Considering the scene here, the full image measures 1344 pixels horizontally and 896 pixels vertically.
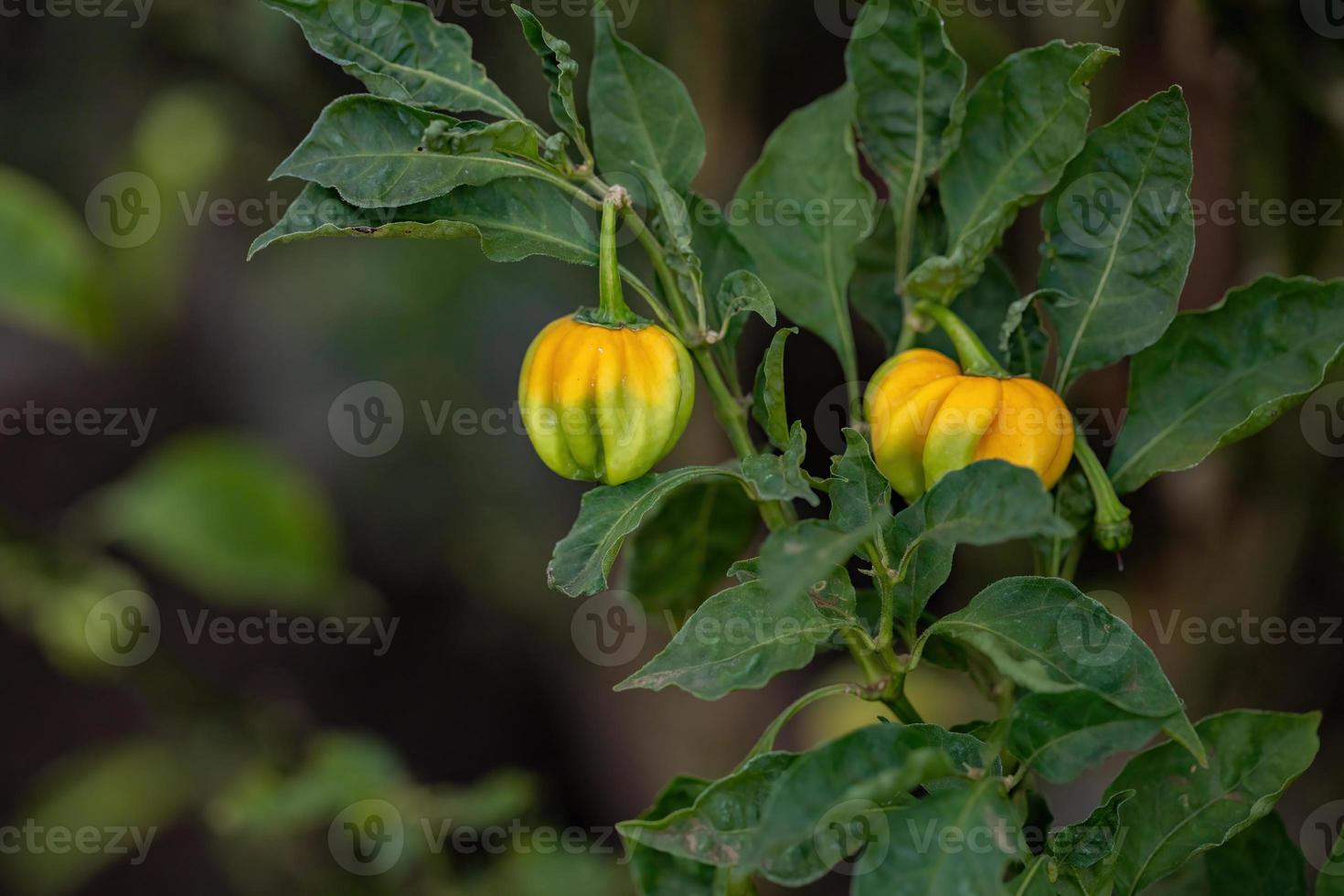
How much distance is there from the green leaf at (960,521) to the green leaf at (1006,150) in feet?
0.52

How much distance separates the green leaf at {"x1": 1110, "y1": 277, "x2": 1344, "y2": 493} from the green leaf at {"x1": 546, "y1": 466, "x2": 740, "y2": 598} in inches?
11.5

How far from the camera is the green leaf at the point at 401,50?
653 mm

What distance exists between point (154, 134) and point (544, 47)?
1176mm

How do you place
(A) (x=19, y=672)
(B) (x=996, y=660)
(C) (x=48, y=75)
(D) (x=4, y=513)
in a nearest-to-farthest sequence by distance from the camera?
(B) (x=996, y=660) < (D) (x=4, y=513) < (C) (x=48, y=75) < (A) (x=19, y=672)

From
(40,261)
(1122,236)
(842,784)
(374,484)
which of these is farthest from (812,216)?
(374,484)

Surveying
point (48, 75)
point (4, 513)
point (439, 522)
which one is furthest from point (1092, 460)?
point (48, 75)

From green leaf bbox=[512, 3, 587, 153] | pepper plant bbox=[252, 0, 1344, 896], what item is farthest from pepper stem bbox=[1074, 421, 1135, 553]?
green leaf bbox=[512, 3, 587, 153]

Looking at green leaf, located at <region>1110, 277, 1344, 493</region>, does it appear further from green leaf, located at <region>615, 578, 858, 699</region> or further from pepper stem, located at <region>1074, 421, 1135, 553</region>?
green leaf, located at <region>615, 578, 858, 699</region>

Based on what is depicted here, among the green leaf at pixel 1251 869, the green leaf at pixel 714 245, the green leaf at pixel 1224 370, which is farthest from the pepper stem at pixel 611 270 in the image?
the green leaf at pixel 1251 869

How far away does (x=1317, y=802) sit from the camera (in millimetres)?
1568

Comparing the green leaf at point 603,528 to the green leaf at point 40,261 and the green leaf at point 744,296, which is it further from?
the green leaf at point 40,261

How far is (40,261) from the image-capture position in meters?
1.33

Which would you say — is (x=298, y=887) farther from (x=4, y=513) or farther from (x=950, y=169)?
(x=950, y=169)

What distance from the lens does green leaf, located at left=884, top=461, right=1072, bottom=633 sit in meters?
0.51
